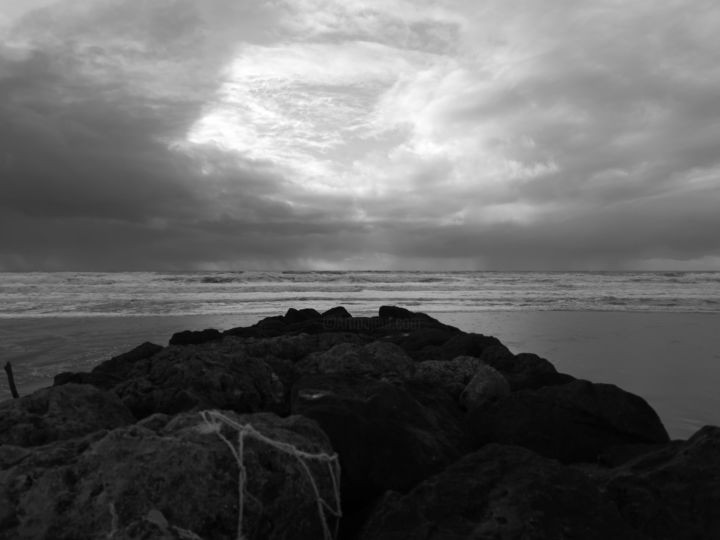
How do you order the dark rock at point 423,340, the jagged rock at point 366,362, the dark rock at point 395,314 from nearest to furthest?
1. the jagged rock at point 366,362
2. the dark rock at point 423,340
3. the dark rock at point 395,314

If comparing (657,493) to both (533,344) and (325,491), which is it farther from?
(533,344)

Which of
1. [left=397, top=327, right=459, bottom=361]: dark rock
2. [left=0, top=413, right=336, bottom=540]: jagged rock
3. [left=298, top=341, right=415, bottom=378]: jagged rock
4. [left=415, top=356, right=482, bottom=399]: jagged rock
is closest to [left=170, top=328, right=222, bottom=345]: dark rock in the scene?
[left=397, top=327, right=459, bottom=361]: dark rock

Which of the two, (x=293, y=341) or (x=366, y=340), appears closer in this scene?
(x=293, y=341)

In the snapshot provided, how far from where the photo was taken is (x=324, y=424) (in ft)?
10.0

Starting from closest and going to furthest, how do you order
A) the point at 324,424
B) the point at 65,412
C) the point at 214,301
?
the point at 324,424, the point at 65,412, the point at 214,301

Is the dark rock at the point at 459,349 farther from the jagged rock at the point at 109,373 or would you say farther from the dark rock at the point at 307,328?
the jagged rock at the point at 109,373

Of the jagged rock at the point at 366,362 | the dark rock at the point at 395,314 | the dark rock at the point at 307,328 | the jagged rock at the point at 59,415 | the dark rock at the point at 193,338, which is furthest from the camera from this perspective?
the dark rock at the point at 395,314

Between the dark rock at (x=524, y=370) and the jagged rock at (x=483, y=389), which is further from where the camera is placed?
the dark rock at (x=524, y=370)

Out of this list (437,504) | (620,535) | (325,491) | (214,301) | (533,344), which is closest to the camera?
(620,535)

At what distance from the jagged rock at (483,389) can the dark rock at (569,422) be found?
70 centimetres

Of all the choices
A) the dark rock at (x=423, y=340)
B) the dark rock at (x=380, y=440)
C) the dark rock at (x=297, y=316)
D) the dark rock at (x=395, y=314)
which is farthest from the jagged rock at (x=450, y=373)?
the dark rock at (x=395, y=314)

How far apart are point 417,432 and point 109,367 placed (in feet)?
14.3

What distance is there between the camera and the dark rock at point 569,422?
12.7 feet

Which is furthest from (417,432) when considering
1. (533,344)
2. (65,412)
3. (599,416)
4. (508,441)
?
(533,344)
